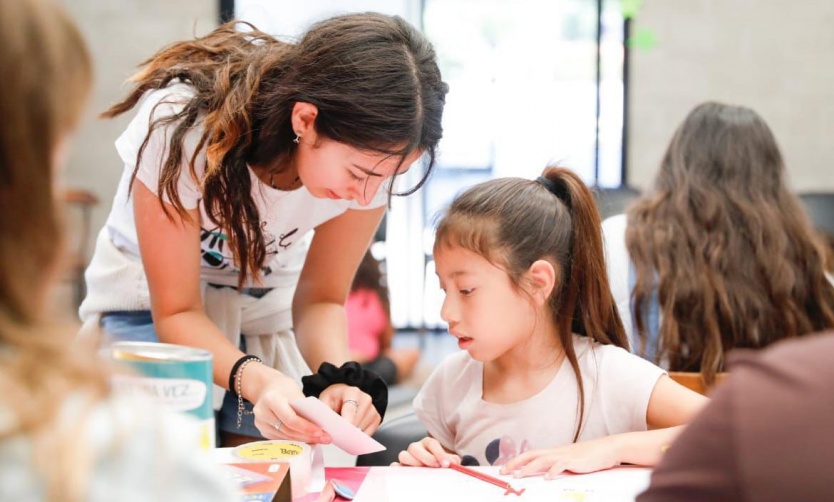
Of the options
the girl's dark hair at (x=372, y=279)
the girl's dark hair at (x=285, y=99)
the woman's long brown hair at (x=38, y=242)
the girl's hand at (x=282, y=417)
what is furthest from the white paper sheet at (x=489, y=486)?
the girl's dark hair at (x=372, y=279)

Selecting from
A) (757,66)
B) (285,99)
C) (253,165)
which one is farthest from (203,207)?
(757,66)

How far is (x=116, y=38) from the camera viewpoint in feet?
16.5

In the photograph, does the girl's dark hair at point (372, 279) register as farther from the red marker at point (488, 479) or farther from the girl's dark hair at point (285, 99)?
the red marker at point (488, 479)

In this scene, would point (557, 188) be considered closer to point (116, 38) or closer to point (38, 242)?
point (38, 242)

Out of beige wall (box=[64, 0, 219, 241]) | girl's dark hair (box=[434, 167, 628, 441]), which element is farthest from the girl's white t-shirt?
beige wall (box=[64, 0, 219, 241])

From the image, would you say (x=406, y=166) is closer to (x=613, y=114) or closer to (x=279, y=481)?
(x=279, y=481)

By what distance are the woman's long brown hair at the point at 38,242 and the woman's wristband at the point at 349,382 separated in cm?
99

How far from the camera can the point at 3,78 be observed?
56 cm

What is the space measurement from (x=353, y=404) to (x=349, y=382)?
8 cm

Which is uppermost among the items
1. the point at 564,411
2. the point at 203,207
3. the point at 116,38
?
the point at 116,38

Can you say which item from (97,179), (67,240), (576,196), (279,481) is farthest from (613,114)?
(67,240)

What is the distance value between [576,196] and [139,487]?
1.20 m

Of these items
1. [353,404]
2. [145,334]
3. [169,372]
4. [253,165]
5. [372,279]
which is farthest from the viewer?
[372,279]

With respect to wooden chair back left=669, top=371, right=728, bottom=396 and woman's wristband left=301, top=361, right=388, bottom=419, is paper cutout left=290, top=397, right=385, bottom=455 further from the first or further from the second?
wooden chair back left=669, top=371, right=728, bottom=396
